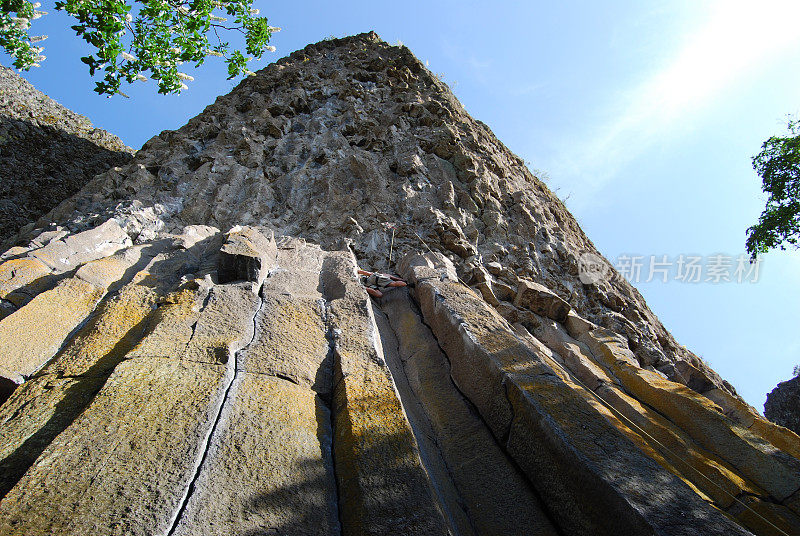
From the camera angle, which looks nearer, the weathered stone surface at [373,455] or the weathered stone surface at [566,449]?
the weathered stone surface at [373,455]

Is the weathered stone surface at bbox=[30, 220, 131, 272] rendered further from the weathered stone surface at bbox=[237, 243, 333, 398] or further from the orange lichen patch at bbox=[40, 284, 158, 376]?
the weathered stone surface at bbox=[237, 243, 333, 398]

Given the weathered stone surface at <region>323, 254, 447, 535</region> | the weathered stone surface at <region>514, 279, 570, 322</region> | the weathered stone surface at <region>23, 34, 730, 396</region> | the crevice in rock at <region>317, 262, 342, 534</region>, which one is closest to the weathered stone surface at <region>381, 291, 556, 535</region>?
the weathered stone surface at <region>323, 254, 447, 535</region>

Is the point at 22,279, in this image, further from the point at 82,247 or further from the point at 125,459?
the point at 125,459

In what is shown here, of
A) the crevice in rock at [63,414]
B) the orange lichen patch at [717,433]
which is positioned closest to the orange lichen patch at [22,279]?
the crevice in rock at [63,414]

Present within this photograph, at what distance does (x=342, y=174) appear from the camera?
24.9 feet

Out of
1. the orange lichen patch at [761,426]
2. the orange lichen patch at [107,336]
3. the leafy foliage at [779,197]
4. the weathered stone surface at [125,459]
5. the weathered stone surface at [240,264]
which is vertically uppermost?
the leafy foliage at [779,197]

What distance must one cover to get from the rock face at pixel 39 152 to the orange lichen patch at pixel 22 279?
6.87 meters

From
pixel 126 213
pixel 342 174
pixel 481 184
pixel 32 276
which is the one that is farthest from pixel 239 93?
pixel 32 276

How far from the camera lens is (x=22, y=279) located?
339 centimetres

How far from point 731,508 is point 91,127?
15.2m

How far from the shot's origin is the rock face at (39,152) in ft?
30.6

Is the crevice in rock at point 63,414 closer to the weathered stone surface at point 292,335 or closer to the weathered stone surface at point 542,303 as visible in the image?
the weathered stone surface at point 292,335

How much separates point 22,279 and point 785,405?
1145cm

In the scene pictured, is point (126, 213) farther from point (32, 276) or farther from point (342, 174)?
point (342, 174)
